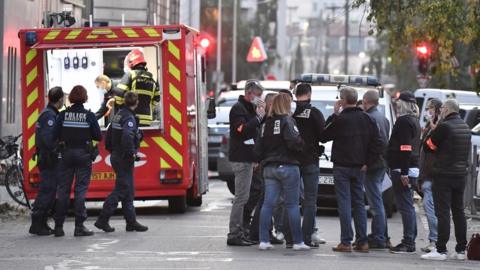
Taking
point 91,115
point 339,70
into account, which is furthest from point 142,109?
point 339,70

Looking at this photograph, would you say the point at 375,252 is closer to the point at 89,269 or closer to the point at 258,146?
the point at 258,146

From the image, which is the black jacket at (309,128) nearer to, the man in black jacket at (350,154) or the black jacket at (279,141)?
the man in black jacket at (350,154)

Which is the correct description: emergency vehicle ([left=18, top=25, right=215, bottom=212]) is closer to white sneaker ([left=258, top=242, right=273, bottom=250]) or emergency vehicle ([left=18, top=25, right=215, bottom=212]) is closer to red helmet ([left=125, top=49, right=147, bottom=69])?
red helmet ([left=125, top=49, right=147, bottom=69])

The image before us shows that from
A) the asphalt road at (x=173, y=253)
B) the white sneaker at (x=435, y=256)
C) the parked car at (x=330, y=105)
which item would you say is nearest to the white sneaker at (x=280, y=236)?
the asphalt road at (x=173, y=253)

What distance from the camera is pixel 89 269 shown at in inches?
492

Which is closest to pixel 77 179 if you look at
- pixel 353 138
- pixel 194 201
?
pixel 353 138

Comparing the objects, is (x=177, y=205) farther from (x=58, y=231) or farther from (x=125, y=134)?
(x=58, y=231)

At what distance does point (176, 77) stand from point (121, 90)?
872mm

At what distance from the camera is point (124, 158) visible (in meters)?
16.2

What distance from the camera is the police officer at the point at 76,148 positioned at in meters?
15.6

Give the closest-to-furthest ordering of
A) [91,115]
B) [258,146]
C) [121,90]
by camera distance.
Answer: [258,146] → [91,115] → [121,90]

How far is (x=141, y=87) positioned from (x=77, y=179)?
2.42 m

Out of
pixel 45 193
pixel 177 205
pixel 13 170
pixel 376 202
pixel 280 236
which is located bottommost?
pixel 177 205

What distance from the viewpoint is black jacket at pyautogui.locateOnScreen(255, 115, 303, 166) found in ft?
46.2
